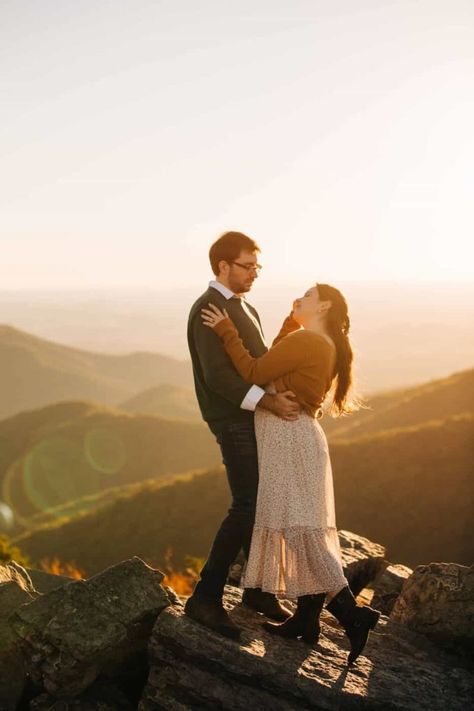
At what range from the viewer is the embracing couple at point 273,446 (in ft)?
17.4

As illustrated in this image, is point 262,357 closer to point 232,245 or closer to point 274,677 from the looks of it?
point 232,245

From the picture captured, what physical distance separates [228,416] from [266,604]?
82.0 inches

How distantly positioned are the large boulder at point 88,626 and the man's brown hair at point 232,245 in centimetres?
306

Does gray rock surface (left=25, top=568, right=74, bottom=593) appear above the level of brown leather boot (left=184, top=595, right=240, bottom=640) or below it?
below

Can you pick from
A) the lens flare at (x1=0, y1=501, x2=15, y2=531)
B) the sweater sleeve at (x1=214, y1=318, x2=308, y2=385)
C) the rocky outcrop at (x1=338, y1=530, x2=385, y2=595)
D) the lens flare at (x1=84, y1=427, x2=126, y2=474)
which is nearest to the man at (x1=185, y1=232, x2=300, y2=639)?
the sweater sleeve at (x1=214, y1=318, x2=308, y2=385)

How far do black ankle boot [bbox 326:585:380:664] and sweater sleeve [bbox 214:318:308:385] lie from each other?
1.95 metres

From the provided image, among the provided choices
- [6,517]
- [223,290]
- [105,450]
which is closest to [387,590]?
[223,290]

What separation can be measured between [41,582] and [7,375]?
→ 568 ft

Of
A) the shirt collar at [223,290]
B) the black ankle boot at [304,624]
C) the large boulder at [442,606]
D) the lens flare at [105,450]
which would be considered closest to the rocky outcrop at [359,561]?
the large boulder at [442,606]

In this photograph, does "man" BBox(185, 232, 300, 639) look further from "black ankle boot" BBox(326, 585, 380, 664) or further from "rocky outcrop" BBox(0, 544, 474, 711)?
"black ankle boot" BBox(326, 585, 380, 664)

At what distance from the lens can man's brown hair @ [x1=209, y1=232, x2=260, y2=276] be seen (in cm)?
545

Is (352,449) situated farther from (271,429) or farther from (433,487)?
(271,429)

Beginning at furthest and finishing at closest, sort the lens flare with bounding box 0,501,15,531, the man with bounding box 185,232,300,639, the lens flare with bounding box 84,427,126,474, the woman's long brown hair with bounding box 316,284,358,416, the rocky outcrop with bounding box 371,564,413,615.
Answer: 1. the lens flare with bounding box 84,427,126,474
2. the lens flare with bounding box 0,501,15,531
3. the rocky outcrop with bounding box 371,564,413,615
4. the woman's long brown hair with bounding box 316,284,358,416
5. the man with bounding box 185,232,300,639

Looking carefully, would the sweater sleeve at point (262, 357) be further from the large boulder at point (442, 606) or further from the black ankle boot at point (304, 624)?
the large boulder at point (442, 606)
